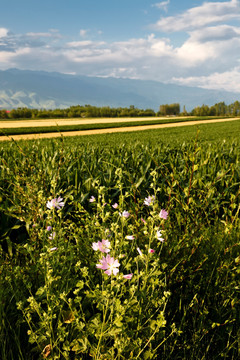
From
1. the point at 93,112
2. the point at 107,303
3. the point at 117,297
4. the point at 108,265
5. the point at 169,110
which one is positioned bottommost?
the point at 117,297

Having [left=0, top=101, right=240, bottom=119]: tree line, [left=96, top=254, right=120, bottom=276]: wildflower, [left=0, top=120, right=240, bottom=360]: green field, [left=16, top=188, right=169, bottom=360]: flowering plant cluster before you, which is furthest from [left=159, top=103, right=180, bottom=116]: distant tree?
[left=96, top=254, right=120, bottom=276]: wildflower

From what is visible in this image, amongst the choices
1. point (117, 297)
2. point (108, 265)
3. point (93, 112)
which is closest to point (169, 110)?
point (93, 112)

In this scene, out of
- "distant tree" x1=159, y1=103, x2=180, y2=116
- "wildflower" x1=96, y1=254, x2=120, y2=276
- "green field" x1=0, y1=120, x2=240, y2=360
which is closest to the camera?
"wildflower" x1=96, y1=254, x2=120, y2=276

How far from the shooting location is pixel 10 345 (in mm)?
1591

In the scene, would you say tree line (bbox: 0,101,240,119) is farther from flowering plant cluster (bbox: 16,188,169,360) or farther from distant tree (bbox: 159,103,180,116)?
flowering plant cluster (bbox: 16,188,169,360)

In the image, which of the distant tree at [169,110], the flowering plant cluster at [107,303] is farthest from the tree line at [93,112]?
the flowering plant cluster at [107,303]

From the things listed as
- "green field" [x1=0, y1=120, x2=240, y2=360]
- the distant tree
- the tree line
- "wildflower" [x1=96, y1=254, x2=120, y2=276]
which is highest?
the distant tree

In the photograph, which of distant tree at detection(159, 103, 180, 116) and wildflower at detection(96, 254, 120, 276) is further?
distant tree at detection(159, 103, 180, 116)

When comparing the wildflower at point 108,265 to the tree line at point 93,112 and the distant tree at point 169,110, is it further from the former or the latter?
the distant tree at point 169,110

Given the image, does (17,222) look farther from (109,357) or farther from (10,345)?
(109,357)

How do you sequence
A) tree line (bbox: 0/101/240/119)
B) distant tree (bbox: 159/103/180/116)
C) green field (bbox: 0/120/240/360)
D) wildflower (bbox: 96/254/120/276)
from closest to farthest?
wildflower (bbox: 96/254/120/276), green field (bbox: 0/120/240/360), tree line (bbox: 0/101/240/119), distant tree (bbox: 159/103/180/116)

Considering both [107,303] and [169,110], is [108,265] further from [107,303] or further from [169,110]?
[169,110]

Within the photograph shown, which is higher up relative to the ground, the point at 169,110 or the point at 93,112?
the point at 169,110

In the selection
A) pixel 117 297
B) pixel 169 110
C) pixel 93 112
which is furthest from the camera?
pixel 169 110
